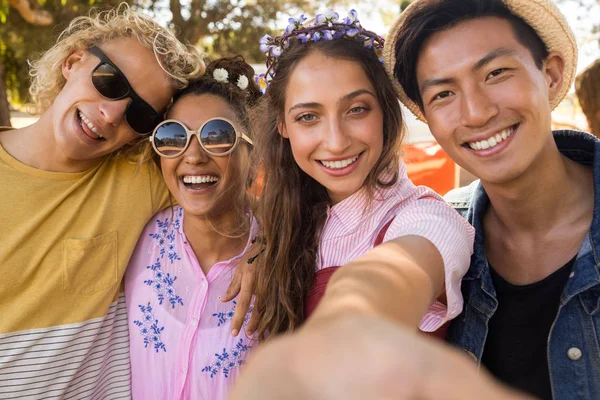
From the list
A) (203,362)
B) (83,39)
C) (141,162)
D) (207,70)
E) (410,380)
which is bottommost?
(203,362)

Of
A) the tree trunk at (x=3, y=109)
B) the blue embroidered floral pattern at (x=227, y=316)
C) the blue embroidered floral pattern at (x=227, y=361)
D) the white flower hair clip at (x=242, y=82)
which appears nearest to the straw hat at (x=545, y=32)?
the white flower hair clip at (x=242, y=82)

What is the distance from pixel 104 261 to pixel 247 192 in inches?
28.9

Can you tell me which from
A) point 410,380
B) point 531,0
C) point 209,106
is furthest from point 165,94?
point 410,380

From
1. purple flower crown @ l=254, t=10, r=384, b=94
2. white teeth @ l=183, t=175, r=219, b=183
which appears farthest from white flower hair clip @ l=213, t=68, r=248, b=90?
white teeth @ l=183, t=175, r=219, b=183

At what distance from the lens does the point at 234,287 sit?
2.24m

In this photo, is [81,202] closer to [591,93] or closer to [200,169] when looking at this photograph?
[200,169]

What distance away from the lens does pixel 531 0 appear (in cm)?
192

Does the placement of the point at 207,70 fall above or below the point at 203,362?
above

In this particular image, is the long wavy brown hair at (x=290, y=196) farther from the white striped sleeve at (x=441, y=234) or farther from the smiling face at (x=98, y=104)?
the smiling face at (x=98, y=104)

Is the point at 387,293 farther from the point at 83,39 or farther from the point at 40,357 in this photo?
the point at 83,39

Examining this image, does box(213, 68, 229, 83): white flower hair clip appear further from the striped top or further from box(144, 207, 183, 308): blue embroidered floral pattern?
the striped top

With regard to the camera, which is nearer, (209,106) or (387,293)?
(387,293)

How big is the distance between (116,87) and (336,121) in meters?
1.10

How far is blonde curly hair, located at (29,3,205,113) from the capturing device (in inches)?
97.9
